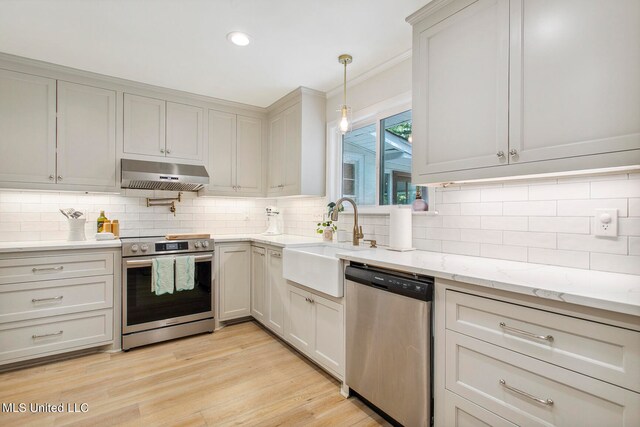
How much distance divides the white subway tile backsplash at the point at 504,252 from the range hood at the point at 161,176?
255 centimetres

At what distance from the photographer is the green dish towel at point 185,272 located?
2.86 metres

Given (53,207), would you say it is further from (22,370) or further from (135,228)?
(22,370)

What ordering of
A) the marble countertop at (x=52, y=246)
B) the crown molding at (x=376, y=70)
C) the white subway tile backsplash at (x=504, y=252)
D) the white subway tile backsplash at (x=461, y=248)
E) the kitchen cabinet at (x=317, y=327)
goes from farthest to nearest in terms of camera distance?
the crown molding at (x=376, y=70)
the marble countertop at (x=52, y=246)
the kitchen cabinet at (x=317, y=327)
the white subway tile backsplash at (x=461, y=248)
the white subway tile backsplash at (x=504, y=252)

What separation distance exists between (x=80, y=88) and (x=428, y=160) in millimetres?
2999

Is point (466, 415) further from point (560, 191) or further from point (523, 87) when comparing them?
point (523, 87)

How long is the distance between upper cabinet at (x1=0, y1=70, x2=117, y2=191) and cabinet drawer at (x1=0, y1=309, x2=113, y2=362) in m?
1.10

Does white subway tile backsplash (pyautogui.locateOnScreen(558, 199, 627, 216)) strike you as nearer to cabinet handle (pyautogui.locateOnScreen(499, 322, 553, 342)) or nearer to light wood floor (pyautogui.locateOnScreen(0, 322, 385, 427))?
cabinet handle (pyautogui.locateOnScreen(499, 322, 553, 342))

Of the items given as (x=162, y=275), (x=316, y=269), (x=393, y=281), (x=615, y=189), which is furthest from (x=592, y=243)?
(x=162, y=275)

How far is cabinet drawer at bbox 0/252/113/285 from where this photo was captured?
2342 millimetres

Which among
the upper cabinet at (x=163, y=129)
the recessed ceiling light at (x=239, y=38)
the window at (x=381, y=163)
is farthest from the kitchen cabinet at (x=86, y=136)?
the window at (x=381, y=163)

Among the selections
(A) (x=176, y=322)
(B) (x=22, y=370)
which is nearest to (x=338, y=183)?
(A) (x=176, y=322)

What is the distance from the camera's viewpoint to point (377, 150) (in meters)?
2.82

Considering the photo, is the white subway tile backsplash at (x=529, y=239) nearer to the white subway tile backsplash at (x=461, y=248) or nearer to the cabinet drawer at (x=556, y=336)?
the white subway tile backsplash at (x=461, y=248)

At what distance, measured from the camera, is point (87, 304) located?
2.58 meters
